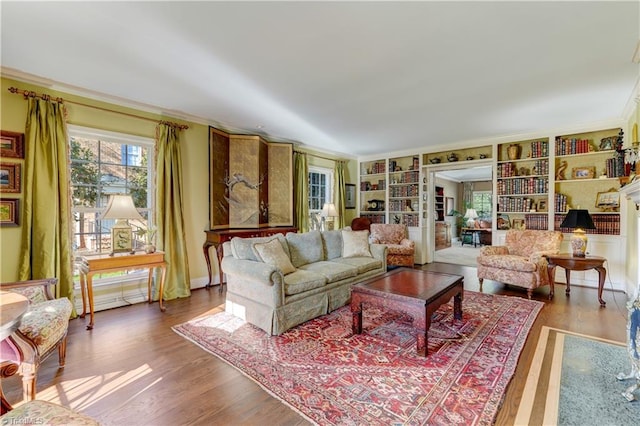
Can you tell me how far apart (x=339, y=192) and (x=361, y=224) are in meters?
0.93

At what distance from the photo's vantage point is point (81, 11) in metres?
2.04

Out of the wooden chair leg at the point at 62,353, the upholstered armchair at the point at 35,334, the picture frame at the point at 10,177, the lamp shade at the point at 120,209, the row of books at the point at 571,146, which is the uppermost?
the row of books at the point at 571,146

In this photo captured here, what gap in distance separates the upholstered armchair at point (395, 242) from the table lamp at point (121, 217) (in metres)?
4.19

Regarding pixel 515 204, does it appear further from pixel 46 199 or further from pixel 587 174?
pixel 46 199

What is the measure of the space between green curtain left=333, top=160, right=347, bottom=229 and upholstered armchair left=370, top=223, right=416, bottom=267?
0.89m

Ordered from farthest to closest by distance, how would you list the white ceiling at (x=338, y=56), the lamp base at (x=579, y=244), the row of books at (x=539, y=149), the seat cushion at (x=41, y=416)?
the row of books at (x=539, y=149), the lamp base at (x=579, y=244), the white ceiling at (x=338, y=56), the seat cushion at (x=41, y=416)

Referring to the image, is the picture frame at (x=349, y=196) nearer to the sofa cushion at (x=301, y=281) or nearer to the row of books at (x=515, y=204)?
the row of books at (x=515, y=204)

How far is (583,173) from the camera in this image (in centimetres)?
470

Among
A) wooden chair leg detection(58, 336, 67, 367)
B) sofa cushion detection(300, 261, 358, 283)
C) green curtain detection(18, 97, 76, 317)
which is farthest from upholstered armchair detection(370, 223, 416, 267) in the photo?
green curtain detection(18, 97, 76, 317)

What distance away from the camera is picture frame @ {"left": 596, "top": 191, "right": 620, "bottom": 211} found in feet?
14.4

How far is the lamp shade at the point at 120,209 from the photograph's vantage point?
3.13 meters

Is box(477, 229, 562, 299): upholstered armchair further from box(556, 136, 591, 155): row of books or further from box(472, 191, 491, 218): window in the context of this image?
box(472, 191, 491, 218): window

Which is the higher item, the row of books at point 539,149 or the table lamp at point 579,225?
the row of books at point 539,149

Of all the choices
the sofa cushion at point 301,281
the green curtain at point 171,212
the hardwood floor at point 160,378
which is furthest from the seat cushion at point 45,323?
the sofa cushion at point 301,281
